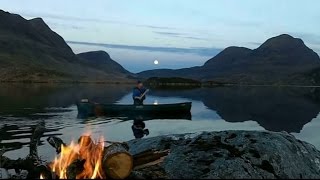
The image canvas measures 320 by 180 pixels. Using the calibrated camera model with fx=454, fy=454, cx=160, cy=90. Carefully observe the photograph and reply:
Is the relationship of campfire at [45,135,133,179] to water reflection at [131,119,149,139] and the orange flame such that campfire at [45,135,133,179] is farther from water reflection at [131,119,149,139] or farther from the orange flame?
water reflection at [131,119,149,139]

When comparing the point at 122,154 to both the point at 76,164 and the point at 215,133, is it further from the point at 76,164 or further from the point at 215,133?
the point at 215,133

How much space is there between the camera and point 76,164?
10219 millimetres

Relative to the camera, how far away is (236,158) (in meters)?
12.3

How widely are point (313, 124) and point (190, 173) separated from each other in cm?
3857

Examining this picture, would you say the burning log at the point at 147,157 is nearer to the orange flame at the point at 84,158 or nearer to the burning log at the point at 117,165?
the burning log at the point at 117,165

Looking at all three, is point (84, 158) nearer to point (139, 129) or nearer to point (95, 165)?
point (95, 165)

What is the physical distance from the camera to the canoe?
153 feet

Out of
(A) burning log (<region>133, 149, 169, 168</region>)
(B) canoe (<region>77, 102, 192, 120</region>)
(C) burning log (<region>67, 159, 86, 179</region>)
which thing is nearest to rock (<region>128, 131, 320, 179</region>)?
(A) burning log (<region>133, 149, 169, 168</region>)

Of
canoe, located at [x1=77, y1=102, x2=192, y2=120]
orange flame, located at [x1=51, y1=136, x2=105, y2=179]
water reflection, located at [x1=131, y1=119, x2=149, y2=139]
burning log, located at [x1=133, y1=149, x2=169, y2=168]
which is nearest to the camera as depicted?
orange flame, located at [x1=51, y1=136, x2=105, y2=179]

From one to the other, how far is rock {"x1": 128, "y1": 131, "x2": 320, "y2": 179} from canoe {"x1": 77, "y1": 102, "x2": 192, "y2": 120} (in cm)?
3255

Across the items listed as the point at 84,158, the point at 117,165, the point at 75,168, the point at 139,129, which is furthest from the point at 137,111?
the point at 117,165

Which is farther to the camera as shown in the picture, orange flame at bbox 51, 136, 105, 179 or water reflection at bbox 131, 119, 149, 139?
water reflection at bbox 131, 119, 149, 139

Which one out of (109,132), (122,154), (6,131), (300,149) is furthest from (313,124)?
(122,154)

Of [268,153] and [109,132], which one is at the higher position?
[268,153]
